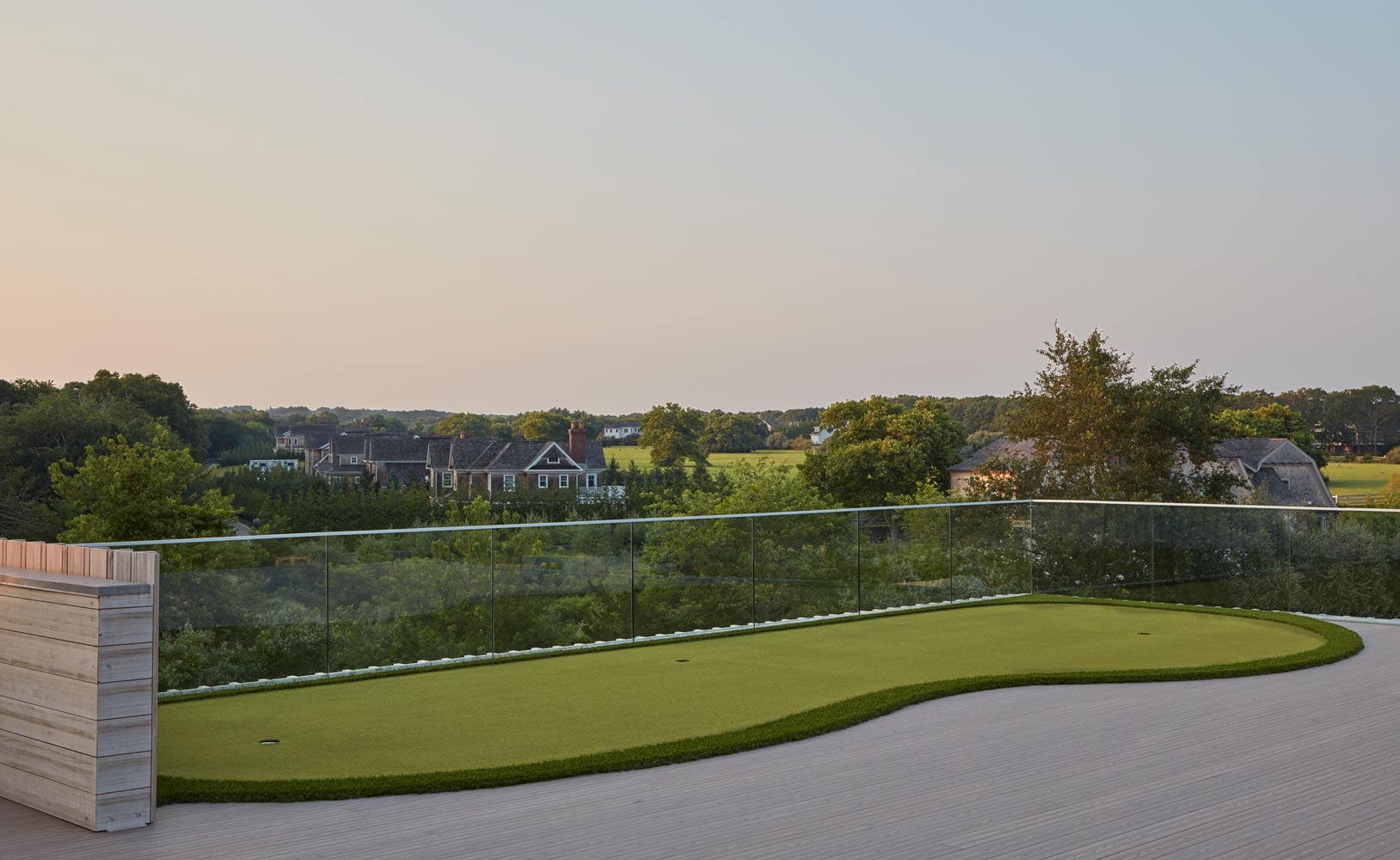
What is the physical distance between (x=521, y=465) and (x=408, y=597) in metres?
47.8

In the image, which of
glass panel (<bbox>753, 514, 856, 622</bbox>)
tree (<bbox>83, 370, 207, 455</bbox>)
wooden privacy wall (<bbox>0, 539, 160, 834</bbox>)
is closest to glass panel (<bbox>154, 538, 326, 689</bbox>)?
wooden privacy wall (<bbox>0, 539, 160, 834</bbox>)

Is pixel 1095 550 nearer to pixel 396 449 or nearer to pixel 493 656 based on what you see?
pixel 493 656

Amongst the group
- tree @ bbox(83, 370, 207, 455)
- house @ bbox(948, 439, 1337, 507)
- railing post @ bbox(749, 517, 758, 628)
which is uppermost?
tree @ bbox(83, 370, 207, 455)

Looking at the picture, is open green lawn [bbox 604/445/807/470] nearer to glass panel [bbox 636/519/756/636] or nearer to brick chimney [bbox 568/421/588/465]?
brick chimney [bbox 568/421/588/465]

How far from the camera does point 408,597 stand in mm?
8023

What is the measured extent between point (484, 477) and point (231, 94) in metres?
34.7

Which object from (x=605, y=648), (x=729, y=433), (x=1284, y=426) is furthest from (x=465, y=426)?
(x=605, y=648)

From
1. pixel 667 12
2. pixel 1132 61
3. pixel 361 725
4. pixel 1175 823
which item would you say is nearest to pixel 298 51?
pixel 667 12

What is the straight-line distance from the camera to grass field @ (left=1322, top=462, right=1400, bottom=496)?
58156 mm

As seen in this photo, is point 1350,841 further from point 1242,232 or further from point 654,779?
point 1242,232

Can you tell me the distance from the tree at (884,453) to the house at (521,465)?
1307cm

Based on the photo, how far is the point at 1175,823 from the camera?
4328 millimetres

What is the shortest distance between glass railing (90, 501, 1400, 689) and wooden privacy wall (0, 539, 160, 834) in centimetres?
203

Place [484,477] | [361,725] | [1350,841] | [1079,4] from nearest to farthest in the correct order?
[1350,841], [361,725], [1079,4], [484,477]
